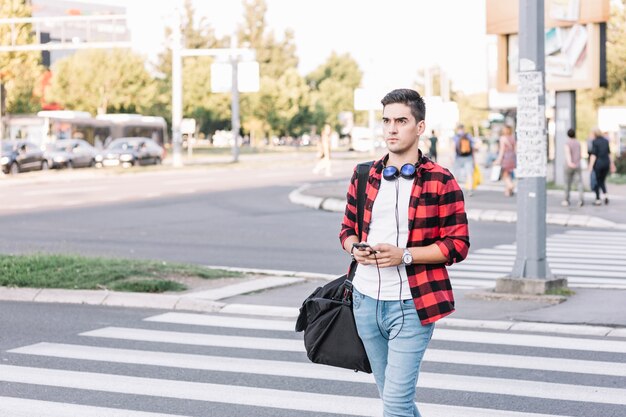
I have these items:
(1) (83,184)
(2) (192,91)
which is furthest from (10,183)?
(2) (192,91)

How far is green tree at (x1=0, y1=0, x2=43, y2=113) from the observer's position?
177 feet

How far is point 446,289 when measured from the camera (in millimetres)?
4941

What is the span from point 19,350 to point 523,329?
427 centimetres

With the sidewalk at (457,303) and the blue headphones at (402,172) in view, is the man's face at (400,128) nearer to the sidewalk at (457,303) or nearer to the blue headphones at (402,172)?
the blue headphones at (402,172)

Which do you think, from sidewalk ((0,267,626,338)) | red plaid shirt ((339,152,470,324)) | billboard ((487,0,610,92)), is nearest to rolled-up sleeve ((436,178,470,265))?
red plaid shirt ((339,152,470,324))

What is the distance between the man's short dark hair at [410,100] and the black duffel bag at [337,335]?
0.78m

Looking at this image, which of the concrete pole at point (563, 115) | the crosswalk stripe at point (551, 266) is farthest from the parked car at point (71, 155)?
the crosswalk stripe at point (551, 266)

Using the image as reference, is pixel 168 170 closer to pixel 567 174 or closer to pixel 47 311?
pixel 567 174

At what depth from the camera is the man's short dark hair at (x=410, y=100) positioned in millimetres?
4910

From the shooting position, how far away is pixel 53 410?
717 centimetres

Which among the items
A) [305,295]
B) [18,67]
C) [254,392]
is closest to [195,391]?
[254,392]

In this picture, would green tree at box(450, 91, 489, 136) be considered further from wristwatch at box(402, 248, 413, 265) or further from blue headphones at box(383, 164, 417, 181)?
wristwatch at box(402, 248, 413, 265)

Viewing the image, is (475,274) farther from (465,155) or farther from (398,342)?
(465,155)

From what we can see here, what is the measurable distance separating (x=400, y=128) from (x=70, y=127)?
65190mm
